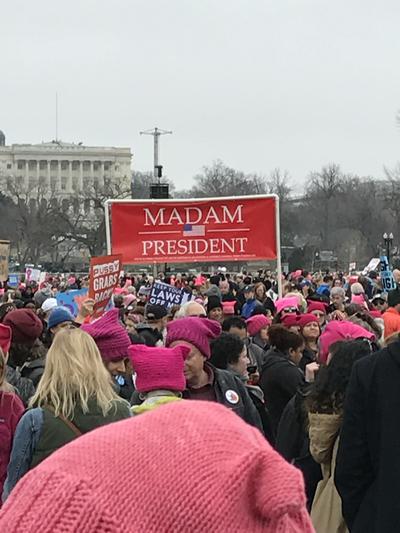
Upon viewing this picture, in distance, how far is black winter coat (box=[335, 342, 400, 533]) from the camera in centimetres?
366

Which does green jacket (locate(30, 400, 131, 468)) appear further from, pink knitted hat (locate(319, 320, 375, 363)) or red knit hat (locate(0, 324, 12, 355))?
pink knitted hat (locate(319, 320, 375, 363))

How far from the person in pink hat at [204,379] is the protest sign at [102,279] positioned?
14.5 feet

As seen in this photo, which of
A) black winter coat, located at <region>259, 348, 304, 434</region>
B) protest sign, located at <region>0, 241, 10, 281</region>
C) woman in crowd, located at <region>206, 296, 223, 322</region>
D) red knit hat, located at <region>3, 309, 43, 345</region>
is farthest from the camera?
protest sign, located at <region>0, 241, 10, 281</region>

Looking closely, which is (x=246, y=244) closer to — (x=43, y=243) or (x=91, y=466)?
(x=91, y=466)

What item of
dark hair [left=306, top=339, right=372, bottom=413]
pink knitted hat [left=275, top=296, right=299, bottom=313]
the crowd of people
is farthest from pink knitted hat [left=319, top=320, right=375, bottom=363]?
pink knitted hat [left=275, top=296, right=299, bottom=313]

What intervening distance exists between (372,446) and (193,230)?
26.8 ft

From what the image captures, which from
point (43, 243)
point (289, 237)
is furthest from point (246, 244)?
point (289, 237)

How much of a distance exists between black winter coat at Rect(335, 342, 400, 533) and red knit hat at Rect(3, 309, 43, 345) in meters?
3.23

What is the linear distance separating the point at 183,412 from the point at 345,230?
77.2 m

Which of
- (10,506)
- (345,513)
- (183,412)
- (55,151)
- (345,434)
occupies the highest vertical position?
(55,151)

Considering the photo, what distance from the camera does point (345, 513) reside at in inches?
154

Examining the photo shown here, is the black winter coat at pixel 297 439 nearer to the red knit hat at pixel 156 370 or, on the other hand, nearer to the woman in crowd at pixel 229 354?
the red knit hat at pixel 156 370

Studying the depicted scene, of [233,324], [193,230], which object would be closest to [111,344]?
[233,324]

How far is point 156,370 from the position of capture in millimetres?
4609
